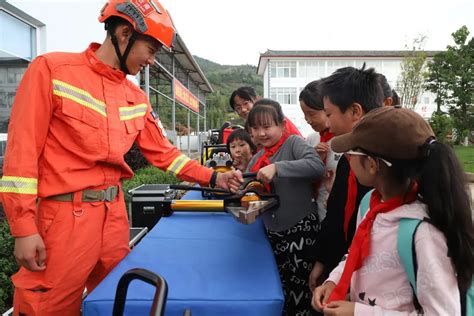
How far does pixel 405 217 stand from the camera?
116 cm

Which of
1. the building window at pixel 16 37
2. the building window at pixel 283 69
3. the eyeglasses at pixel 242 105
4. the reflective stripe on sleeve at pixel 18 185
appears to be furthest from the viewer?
the building window at pixel 283 69

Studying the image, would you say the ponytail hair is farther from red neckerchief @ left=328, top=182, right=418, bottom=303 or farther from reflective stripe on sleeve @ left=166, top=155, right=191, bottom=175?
reflective stripe on sleeve @ left=166, top=155, right=191, bottom=175

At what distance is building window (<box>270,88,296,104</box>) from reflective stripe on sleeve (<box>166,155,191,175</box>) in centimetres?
3907

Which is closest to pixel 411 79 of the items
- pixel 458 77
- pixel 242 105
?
pixel 458 77

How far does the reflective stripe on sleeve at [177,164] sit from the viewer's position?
246cm

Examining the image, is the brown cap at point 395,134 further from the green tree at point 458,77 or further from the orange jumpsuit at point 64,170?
the green tree at point 458,77

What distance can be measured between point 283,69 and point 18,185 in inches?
1637

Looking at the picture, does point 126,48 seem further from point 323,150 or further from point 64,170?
point 323,150

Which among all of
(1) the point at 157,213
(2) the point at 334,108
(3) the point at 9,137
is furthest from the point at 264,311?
(1) the point at 157,213

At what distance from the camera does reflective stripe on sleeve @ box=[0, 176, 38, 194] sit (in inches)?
64.6

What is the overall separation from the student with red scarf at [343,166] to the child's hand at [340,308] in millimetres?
567

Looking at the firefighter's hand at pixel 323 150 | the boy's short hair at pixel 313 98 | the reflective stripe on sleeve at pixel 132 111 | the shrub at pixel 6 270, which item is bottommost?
the shrub at pixel 6 270

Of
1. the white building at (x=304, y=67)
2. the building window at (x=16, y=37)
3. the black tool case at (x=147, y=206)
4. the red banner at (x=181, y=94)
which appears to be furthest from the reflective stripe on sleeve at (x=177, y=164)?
the white building at (x=304, y=67)

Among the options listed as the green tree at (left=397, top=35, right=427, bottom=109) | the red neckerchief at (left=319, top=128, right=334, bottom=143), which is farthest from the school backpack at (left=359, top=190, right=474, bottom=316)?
the green tree at (left=397, top=35, right=427, bottom=109)
